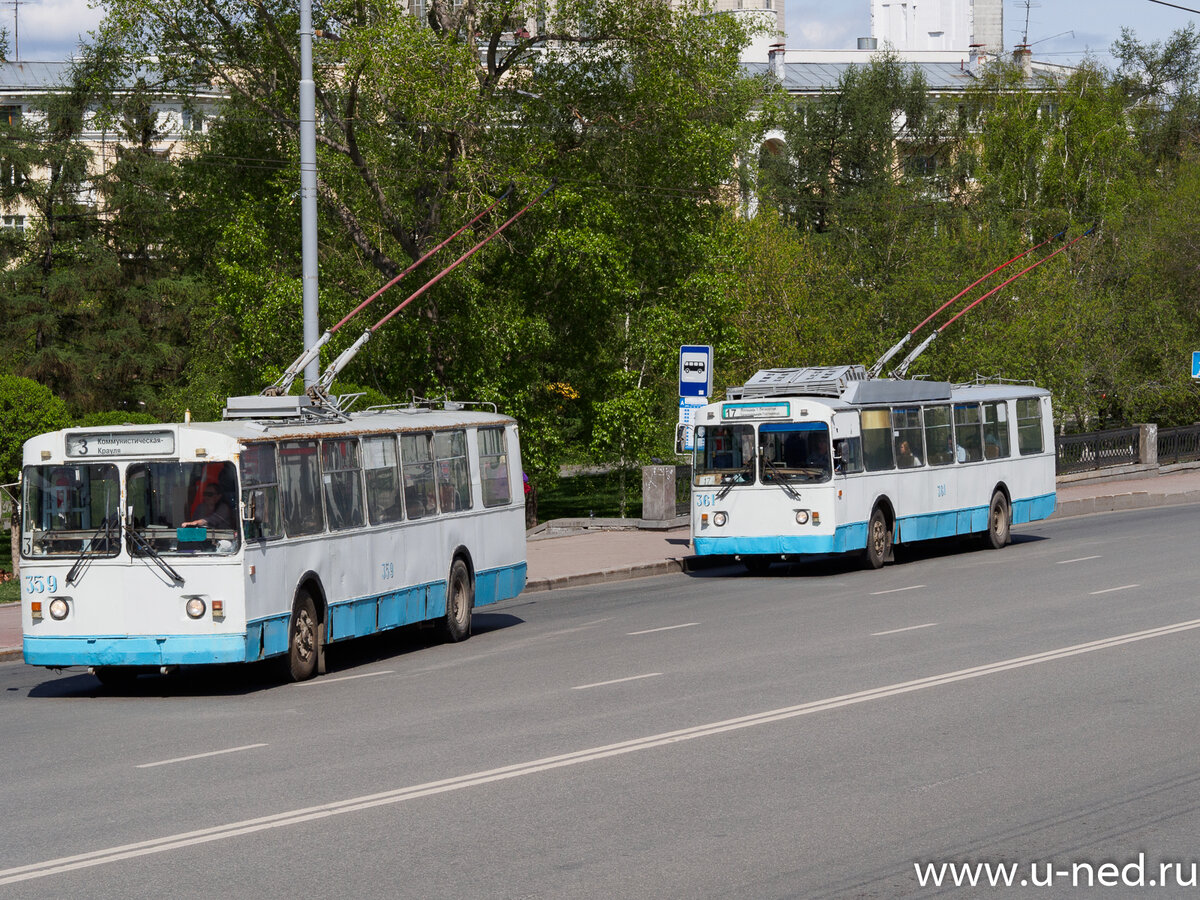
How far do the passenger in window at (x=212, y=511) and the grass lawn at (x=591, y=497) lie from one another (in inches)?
1033

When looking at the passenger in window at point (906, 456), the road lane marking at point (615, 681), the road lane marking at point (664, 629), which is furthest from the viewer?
the passenger in window at point (906, 456)

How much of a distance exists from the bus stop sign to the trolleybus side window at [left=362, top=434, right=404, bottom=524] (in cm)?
982

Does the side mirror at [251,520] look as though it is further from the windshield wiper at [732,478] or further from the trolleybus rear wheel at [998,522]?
the trolleybus rear wheel at [998,522]

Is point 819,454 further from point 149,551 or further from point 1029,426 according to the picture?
point 149,551

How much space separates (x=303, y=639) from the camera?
49.9 feet

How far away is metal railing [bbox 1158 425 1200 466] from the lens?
47062mm

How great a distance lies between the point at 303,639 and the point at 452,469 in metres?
4.01

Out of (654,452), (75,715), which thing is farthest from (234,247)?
(75,715)

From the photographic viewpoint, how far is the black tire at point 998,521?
28969 mm

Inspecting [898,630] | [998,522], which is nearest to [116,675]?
[898,630]

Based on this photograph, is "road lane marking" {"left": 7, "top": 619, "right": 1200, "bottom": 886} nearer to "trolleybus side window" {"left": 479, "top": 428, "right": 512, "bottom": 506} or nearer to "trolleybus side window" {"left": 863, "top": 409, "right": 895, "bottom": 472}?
"trolleybus side window" {"left": 479, "top": 428, "right": 512, "bottom": 506}

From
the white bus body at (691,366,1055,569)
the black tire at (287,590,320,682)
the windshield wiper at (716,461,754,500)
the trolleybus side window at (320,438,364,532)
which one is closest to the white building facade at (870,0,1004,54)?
the white bus body at (691,366,1055,569)

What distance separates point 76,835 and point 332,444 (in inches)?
317

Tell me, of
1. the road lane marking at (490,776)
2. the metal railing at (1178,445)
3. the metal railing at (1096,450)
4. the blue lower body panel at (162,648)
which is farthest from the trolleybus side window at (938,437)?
the metal railing at (1178,445)
